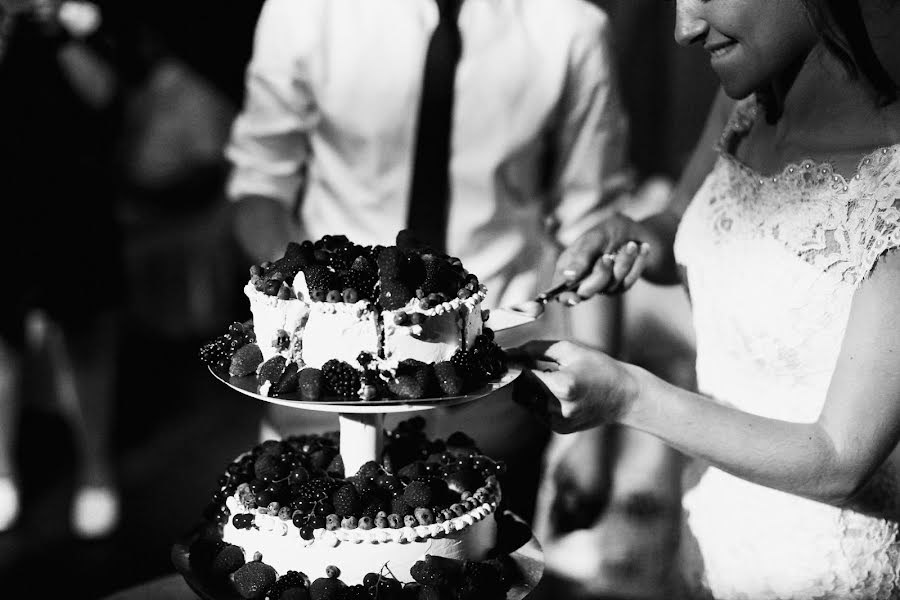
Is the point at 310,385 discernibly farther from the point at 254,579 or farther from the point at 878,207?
the point at 878,207

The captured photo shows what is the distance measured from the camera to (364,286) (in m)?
1.34

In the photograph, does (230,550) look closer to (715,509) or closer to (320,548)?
(320,548)

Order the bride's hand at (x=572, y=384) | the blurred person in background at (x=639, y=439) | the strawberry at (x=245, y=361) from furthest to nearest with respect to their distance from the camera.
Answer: the blurred person in background at (x=639, y=439) → the bride's hand at (x=572, y=384) → the strawberry at (x=245, y=361)

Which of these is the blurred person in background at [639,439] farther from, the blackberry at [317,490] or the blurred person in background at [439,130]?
the blackberry at [317,490]

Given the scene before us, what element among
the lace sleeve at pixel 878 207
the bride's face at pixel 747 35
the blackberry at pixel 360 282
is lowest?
the blackberry at pixel 360 282

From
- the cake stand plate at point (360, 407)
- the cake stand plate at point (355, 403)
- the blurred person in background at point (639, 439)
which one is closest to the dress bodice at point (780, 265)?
the cake stand plate at point (360, 407)

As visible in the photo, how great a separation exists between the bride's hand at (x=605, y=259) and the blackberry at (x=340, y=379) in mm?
545

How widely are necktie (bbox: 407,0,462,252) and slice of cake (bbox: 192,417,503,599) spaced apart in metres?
0.85

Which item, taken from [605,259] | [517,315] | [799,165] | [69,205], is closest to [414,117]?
[605,259]

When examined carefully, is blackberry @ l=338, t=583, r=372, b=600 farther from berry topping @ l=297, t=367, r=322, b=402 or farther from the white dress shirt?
the white dress shirt

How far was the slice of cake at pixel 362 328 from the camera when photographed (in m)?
1.32

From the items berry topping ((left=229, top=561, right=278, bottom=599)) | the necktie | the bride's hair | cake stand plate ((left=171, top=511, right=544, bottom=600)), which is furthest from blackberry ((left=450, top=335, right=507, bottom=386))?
the necktie

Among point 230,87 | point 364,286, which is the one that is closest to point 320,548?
point 364,286

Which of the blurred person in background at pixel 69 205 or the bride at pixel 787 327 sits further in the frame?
the blurred person in background at pixel 69 205
